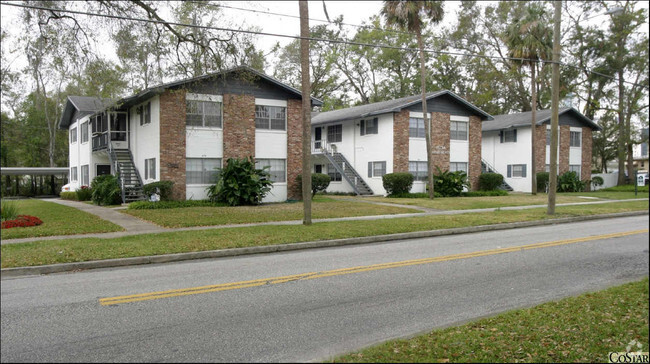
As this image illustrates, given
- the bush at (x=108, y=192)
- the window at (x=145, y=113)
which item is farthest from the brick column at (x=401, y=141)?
the bush at (x=108, y=192)

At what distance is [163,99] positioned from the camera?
21688mm

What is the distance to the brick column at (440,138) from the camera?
30.7 metres

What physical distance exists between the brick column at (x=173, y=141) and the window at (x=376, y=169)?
13.3 meters

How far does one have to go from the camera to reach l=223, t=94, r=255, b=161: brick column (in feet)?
75.2

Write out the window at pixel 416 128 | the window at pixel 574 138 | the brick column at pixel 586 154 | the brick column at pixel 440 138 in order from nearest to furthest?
the window at pixel 416 128, the brick column at pixel 440 138, the window at pixel 574 138, the brick column at pixel 586 154

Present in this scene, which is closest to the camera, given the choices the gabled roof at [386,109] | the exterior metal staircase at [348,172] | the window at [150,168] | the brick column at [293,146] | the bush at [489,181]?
the window at [150,168]

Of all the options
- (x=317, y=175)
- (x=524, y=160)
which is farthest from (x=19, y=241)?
(x=524, y=160)

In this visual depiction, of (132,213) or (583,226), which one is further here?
(132,213)

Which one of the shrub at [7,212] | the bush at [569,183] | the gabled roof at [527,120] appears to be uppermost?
the gabled roof at [527,120]

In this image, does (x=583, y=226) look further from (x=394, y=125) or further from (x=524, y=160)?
(x=524, y=160)

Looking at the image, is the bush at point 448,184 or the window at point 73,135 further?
the window at point 73,135

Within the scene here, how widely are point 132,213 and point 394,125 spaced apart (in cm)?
1707

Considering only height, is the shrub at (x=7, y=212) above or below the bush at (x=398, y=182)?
below

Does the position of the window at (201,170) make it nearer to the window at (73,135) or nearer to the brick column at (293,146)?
the brick column at (293,146)
